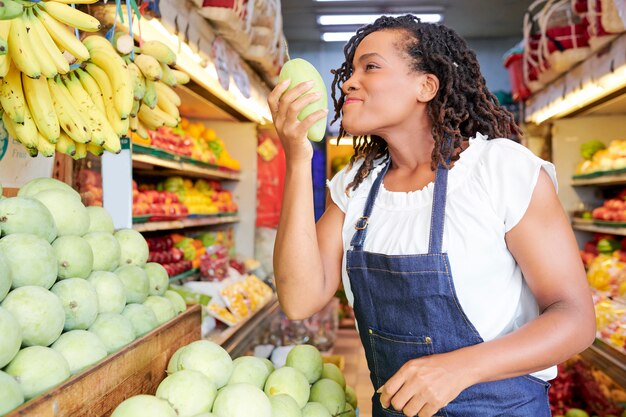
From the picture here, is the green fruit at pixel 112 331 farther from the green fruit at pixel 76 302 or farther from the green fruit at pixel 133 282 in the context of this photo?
the green fruit at pixel 133 282

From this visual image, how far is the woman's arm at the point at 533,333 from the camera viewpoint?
3.95 ft

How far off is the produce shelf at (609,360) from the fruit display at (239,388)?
210 cm

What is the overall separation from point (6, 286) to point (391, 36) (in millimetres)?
1149

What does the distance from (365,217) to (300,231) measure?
0.20 metres

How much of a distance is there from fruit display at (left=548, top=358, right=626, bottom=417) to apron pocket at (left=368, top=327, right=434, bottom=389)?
7.51ft

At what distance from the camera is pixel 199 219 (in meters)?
4.88

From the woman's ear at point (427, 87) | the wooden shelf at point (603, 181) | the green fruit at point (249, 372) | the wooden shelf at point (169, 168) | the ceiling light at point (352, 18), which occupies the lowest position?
the green fruit at point (249, 372)

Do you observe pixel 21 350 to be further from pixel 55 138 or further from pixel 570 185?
pixel 570 185

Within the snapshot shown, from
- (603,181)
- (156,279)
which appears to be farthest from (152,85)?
(603,181)

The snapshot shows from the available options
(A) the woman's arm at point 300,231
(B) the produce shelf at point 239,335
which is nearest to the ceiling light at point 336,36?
(B) the produce shelf at point 239,335

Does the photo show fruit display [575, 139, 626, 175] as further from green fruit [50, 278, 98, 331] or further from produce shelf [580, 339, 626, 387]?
green fruit [50, 278, 98, 331]

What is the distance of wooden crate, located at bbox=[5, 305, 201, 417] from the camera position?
3.32 ft

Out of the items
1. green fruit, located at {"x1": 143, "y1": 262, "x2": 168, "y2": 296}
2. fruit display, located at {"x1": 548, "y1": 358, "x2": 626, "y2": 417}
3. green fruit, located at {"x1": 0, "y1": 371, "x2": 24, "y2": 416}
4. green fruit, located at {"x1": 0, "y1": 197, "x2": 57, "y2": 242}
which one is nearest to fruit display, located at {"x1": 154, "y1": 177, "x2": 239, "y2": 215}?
green fruit, located at {"x1": 143, "y1": 262, "x2": 168, "y2": 296}

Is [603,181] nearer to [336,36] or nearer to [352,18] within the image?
[352,18]
